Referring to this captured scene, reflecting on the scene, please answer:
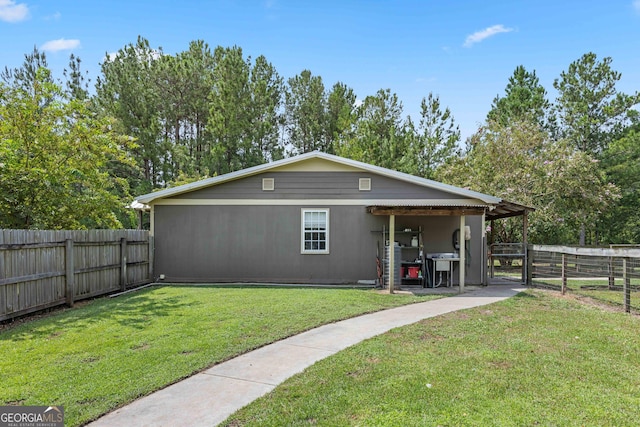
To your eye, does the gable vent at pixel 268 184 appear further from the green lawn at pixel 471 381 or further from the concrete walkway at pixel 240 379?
the green lawn at pixel 471 381

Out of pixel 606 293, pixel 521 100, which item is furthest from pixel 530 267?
pixel 521 100

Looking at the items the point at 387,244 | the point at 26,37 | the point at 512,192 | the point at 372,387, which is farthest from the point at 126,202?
the point at 512,192

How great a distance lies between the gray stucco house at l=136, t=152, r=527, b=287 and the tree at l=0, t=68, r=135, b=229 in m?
1.94

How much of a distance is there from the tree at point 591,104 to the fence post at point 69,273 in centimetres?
2732

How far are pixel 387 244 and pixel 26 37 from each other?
18.8 metres

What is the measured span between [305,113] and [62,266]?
21819mm

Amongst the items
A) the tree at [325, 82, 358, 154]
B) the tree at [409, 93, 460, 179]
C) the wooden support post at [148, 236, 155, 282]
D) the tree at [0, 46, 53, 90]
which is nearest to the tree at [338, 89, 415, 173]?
the tree at [409, 93, 460, 179]

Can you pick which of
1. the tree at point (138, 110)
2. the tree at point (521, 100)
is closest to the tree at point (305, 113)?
the tree at point (138, 110)

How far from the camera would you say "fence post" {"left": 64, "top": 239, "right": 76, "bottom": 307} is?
7.76 m

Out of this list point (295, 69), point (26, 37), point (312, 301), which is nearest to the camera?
point (312, 301)

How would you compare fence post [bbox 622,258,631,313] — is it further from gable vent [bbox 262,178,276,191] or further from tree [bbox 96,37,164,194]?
tree [bbox 96,37,164,194]

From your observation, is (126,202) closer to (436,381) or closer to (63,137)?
(63,137)

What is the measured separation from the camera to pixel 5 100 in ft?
29.3

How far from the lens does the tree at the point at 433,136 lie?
2362 cm
